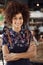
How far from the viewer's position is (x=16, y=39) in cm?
164

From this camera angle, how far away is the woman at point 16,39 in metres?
1.62

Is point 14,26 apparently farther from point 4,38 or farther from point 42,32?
point 42,32

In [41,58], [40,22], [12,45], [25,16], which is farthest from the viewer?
[40,22]

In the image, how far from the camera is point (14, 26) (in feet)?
5.40

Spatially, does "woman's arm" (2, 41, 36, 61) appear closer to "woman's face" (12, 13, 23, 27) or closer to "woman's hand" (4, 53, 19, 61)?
"woman's hand" (4, 53, 19, 61)

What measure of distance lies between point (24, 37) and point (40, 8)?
2.70 metres

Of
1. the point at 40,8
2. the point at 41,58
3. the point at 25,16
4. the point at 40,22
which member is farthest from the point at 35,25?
the point at 25,16

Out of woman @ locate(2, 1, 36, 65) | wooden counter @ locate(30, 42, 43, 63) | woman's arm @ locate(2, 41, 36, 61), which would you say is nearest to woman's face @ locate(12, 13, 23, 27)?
woman @ locate(2, 1, 36, 65)

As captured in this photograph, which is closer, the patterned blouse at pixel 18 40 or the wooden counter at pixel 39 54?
the patterned blouse at pixel 18 40

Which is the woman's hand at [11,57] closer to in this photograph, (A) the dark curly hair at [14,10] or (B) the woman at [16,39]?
(B) the woman at [16,39]

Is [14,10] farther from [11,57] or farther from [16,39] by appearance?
[11,57]

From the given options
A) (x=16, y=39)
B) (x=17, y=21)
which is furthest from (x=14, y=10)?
(x=16, y=39)

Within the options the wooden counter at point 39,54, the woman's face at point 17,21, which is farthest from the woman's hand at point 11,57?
the wooden counter at point 39,54

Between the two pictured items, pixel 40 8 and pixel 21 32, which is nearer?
pixel 21 32
